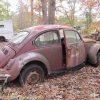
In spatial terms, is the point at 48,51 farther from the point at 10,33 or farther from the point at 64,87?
the point at 10,33

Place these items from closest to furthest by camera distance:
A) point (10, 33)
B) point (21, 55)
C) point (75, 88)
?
point (75, 88), point (21, 55), point (10, 33)

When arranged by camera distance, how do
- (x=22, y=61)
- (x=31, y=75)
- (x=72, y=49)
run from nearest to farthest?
(x=22, y=61), (x=31, y=75), (x=72, y=49)

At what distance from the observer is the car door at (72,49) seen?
5585 millimetres

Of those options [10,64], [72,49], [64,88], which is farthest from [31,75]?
[72,49]

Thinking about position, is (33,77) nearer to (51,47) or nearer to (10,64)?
(10,64)

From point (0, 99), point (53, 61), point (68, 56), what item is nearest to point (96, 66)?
point (68, 56)

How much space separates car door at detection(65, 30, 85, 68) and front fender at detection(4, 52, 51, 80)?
0.87 metres

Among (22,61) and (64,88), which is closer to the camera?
(64,88)

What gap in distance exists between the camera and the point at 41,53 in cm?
519

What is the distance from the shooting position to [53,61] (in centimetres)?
543

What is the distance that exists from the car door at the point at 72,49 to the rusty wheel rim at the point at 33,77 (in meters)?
1.15

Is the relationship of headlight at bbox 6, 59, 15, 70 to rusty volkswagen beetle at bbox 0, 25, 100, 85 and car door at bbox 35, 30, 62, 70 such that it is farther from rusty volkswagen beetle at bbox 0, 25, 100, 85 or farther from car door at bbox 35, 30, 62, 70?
car door at bbox 35, 30, 62, 70

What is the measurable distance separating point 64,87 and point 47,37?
172cm

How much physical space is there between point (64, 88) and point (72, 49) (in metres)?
1.56
